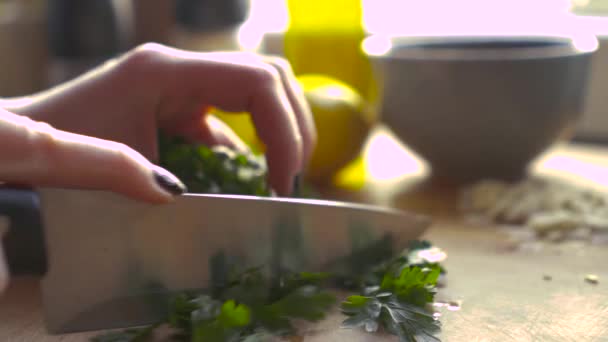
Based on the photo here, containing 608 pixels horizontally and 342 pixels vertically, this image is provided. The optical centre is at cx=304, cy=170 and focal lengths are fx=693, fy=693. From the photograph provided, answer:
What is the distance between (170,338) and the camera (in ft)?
2.35

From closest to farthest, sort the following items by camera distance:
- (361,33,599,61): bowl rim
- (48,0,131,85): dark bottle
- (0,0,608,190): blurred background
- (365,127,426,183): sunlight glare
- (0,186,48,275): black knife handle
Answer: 1. (0,186,48,275): black knife handle
2. (361,33,599,61): bowl rim
3. (0,0,608,190): blurred background
4. (365,127,426,183): sunlight glare
5. (48,0,131,85): dark bottle

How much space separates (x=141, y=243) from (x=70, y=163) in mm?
126

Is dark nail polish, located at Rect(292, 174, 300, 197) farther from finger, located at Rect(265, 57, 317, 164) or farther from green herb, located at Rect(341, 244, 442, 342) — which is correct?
green herb, located at Rect(341, 244, 442, 342)

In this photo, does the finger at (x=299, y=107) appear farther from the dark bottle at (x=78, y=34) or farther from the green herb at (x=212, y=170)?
the dark bottle at (x=78, y=34)

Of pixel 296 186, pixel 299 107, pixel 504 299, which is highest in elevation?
pixel 299 107

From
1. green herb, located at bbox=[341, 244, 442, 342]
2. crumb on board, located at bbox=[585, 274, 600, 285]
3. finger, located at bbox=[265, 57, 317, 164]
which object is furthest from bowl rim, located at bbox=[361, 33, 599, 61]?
green herb, located at bbox=[341, 244, 442, 342]

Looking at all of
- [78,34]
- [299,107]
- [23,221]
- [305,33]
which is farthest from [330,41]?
[23,221]

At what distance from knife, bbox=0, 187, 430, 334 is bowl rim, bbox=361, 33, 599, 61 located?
0.49m

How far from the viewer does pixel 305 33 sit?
4.86ft

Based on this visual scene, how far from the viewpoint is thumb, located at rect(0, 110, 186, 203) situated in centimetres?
64

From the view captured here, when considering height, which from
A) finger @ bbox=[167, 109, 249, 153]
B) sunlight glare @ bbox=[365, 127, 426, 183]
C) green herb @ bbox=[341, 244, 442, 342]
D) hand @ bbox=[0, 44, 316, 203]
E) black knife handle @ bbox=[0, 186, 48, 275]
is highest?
hand @ bbox=[0, 44, 316, 203]

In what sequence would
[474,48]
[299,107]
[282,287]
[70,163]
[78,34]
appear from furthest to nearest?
[78,34] → [474,48] → [299,107] → [282,287] → [70,163]

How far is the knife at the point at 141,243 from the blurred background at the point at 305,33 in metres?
0.46

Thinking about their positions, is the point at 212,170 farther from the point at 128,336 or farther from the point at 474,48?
the point at 474,48
